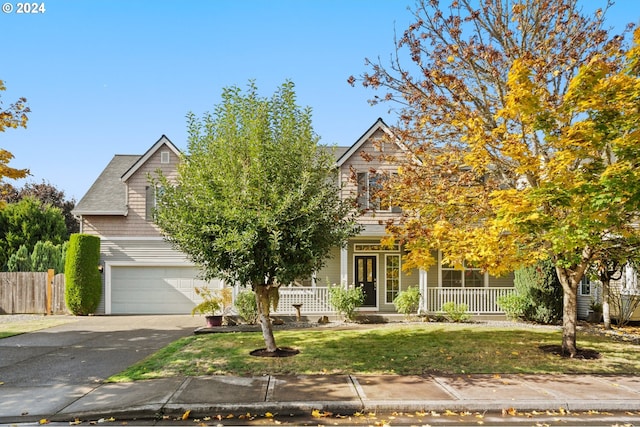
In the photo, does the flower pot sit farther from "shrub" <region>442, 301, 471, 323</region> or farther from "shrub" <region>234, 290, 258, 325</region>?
"shrub" <region>442, 301, 471, 323</region>

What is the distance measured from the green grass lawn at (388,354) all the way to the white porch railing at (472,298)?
3.48 metres

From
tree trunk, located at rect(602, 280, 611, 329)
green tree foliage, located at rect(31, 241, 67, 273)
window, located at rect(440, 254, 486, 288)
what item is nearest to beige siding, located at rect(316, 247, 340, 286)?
window, located at rect(440, 254, 486, 288)

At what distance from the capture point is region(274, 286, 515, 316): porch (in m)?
17.3

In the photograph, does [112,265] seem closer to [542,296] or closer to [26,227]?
[26,227]

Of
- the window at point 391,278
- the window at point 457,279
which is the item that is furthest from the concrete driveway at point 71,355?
the window at point 457,279

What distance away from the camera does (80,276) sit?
1883 centimetres

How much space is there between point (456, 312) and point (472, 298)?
147 cm

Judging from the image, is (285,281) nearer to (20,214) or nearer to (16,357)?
(16,357)

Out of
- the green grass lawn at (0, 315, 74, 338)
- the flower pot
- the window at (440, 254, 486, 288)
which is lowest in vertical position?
the green grass lawn at (0, 315, 74, 338)

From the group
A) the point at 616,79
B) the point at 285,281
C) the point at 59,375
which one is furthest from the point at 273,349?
the point at 616,79

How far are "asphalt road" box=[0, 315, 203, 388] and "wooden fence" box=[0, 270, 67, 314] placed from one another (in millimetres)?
2547

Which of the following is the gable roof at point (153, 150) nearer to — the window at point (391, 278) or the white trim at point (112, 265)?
the white trim at point (112, 265)

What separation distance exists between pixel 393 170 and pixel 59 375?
13.5m

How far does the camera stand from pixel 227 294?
1547 centimetres
